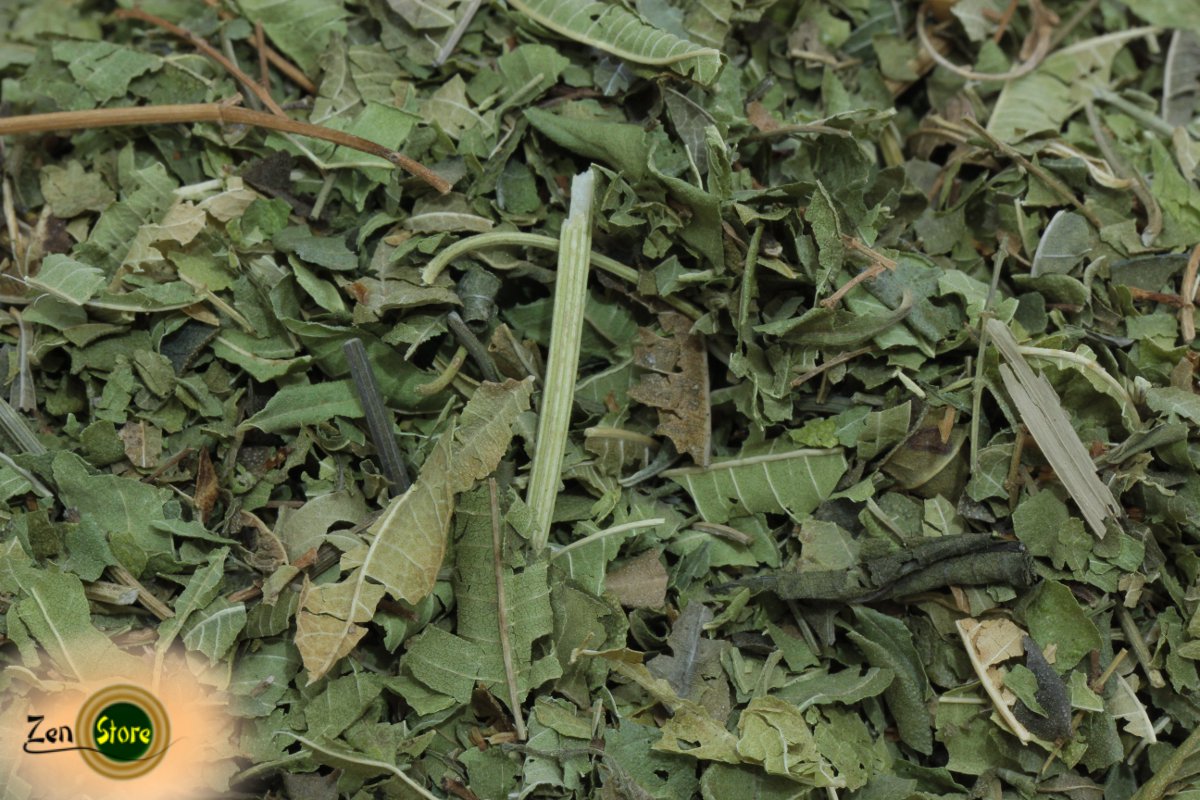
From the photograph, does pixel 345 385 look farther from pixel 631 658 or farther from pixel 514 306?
pixel 631 658

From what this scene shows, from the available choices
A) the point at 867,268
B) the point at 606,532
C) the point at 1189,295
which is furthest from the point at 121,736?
the point at 1189,295

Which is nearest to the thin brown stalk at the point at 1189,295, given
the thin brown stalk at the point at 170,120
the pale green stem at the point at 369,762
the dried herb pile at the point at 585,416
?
the dried herb pile at the point at 585,416

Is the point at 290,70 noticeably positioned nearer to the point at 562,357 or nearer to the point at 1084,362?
the point at 562,357

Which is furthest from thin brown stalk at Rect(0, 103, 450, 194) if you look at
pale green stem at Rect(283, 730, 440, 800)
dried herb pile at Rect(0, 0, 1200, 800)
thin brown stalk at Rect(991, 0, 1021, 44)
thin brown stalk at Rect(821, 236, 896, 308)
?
thin brown stalk at Rect(991, 0, 1021, 44)

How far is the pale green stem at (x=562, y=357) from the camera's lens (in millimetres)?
1605

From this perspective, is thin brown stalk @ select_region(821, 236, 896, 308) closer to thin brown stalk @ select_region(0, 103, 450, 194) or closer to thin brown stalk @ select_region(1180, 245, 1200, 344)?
thin brown stalk @ select_region(1180, 245, 1200, 344)

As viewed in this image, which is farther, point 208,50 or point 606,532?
point 208,50

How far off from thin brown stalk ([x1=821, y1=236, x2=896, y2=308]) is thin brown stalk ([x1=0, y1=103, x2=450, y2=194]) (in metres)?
0.70

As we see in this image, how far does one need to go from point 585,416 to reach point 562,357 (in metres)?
0.12

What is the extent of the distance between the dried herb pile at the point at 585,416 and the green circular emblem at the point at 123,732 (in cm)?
9

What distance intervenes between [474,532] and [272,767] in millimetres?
456

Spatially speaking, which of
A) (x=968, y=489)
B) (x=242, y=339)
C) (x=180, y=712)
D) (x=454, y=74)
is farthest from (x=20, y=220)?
(x=968, y=489)

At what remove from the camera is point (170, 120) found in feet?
5.75

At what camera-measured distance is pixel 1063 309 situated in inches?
68.5
